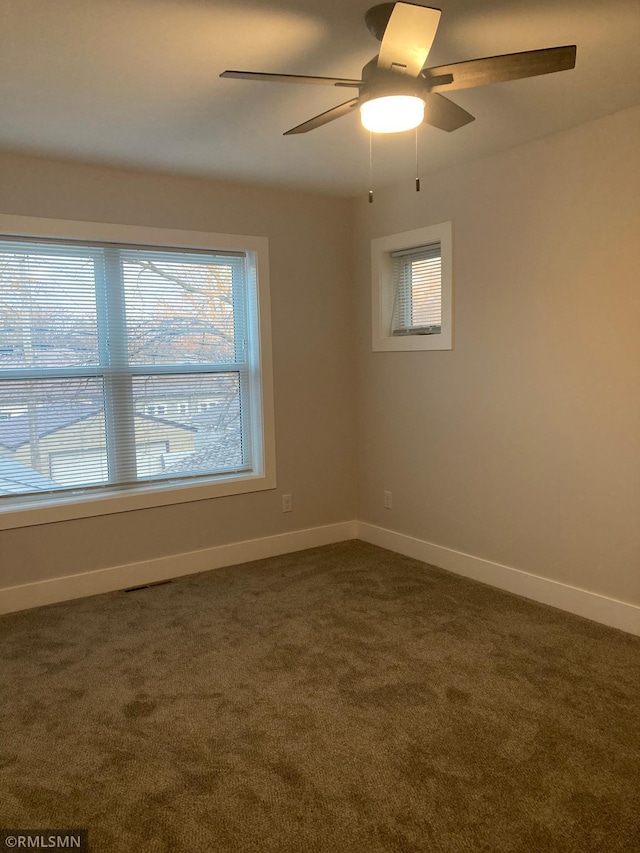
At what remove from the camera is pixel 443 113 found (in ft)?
7.60

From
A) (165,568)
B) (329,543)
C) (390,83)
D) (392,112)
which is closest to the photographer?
(390,83)

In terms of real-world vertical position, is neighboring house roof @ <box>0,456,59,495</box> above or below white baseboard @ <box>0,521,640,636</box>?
above

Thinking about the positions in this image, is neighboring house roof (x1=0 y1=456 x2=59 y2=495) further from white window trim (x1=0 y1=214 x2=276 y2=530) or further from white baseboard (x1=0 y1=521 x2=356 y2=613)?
white baseboard (x1=0 y1=521 x2=356 y2=613)

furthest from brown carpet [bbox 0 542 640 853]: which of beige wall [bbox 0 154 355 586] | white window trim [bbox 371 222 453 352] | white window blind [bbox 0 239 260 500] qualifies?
white window trim [bbox 371 222 453 352]

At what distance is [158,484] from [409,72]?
2863mm

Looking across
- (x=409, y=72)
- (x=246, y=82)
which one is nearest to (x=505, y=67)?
(x=409, y=72)

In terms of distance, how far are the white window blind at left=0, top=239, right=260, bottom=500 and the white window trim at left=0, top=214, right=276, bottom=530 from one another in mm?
73

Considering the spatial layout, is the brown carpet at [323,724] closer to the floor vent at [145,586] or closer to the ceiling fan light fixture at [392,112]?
the floor vent at [145,586]

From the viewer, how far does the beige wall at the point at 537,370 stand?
120 inches

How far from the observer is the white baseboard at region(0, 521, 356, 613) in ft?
11.7

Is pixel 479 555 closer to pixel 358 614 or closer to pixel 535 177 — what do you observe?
pixel 358 614

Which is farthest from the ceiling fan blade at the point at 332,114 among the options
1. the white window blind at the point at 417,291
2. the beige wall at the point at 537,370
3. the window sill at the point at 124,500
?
the window sill at the point at 124,500

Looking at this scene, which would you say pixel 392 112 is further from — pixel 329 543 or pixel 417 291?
pixel 329 543

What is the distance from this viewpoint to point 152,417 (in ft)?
13.2
